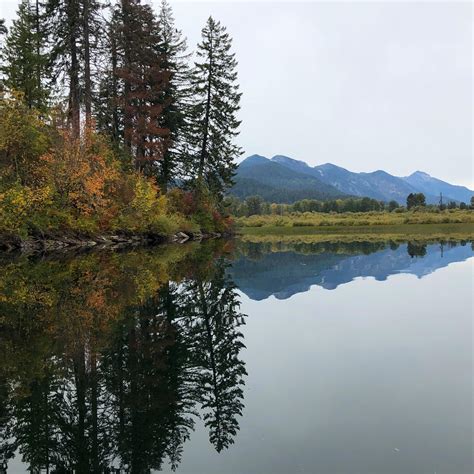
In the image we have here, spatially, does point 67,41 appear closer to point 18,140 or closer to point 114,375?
point 18,140

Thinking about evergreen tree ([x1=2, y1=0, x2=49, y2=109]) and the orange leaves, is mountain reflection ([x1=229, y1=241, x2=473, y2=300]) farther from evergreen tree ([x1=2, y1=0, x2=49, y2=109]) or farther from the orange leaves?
evergreen tree ([x1=2, y1=0, x2=49, y2=109])

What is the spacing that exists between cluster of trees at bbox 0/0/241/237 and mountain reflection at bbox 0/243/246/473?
43.4ft

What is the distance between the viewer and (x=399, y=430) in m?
4.24

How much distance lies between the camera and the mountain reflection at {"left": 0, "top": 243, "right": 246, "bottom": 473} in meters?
4.19

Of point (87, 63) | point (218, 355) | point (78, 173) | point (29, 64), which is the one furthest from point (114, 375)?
point (29, 64)

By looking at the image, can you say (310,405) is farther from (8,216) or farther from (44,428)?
(8,216)

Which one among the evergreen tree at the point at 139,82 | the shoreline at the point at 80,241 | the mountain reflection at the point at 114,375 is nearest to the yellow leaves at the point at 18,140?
the shoreline at the point at 80,241

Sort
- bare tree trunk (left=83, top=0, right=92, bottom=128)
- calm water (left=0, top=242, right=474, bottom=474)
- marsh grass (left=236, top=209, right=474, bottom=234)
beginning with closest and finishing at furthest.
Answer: calm water (left=0, top=242, right=474, bottom=474) → bare tree trunk (left=83, top=0, right=92, bottom=128) → marsh grass (left=236, top=209, right=474, bottom=234)

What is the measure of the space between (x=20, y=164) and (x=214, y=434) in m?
22.4

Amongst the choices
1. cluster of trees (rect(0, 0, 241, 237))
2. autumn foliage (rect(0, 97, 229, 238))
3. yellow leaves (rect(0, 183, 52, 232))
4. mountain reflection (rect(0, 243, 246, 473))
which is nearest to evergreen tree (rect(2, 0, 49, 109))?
cluster of trees (rect(0, 0, 241, 237))

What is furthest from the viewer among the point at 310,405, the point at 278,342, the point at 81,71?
the point at 81,71

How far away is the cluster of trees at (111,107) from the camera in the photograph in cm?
2361

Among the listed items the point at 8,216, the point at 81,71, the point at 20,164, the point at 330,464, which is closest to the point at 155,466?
the point at 330,464

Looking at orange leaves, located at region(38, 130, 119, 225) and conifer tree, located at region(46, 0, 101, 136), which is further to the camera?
conifer tree, located at region(46, 0, 101, 136)
